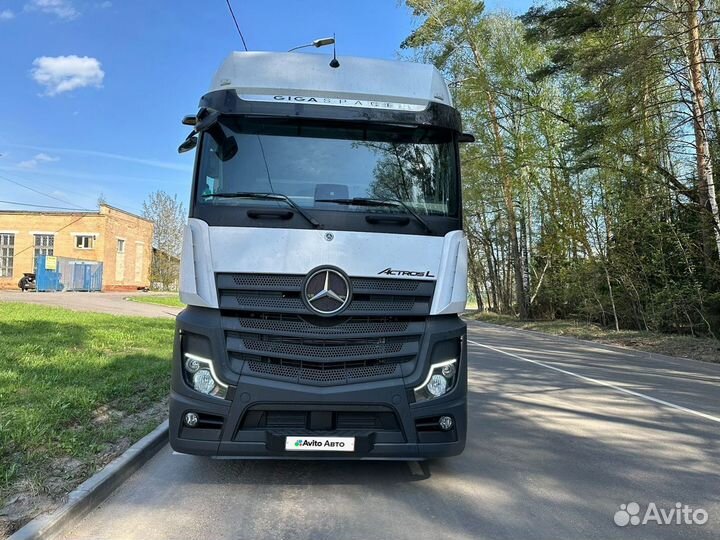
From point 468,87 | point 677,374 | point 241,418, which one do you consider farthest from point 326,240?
point 468,87

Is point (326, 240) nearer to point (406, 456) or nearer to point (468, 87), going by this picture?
point (406, 456)

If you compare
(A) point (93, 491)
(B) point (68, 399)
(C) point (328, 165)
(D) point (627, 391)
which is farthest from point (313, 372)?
(D) point (627, 391)

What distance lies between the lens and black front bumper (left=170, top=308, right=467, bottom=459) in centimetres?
387

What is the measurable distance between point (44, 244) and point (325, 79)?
49.8 metres

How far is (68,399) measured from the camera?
20.0 feet

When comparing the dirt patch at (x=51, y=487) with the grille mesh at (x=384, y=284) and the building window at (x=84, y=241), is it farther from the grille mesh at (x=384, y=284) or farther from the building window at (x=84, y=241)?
the building window at (x=84, y=241)

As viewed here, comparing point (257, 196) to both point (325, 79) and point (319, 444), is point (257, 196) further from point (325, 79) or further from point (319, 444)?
point (319, 444)

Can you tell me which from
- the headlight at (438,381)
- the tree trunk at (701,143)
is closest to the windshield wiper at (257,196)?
the headlight at (438,381)

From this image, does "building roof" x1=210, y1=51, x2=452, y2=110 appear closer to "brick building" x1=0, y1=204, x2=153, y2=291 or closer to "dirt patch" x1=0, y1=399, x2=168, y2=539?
"dirt patch" x1=0, y1=399, x2=168, y2=539

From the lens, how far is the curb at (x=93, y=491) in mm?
3318

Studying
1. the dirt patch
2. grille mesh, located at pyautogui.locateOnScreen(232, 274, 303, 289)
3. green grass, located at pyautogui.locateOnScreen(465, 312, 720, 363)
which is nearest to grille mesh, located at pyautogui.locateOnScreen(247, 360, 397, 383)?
grille mesh, located at pyautogui.locateOnScreen(232, 274, 303, 289)

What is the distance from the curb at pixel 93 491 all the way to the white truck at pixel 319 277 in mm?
677

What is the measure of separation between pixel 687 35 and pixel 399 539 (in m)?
15.9

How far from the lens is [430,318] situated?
4.16 meters
